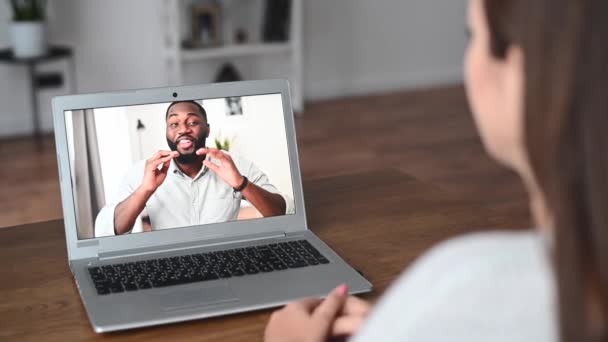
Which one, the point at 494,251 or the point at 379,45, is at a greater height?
the point at 494,251

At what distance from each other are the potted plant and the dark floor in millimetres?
477

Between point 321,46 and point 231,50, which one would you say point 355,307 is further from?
point 321,46

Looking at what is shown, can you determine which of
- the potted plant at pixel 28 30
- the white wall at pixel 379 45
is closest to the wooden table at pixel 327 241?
the potted plant at pixel 28 30

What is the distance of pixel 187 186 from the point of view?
1268 mm

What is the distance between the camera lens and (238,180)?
1.29 metres

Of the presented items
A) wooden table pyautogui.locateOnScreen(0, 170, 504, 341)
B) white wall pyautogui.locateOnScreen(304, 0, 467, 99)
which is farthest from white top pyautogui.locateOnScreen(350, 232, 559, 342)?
white wall pyautogui.locateOnScreen(304, 0, 467, 99)

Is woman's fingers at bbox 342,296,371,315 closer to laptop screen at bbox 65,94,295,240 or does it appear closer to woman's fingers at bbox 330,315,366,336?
woman's fingers at bbox 330,315,366,336

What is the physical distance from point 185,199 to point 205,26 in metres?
3.68

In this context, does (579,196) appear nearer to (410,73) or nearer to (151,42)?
(151,42)

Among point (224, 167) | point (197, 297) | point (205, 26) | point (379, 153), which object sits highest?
point (205, 26)

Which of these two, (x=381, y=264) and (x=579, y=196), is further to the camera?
(x=381, y=264)

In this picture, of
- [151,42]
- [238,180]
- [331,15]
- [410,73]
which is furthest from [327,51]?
[238,180]

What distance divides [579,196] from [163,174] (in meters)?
0.82

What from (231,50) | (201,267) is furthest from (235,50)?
(201,267)
